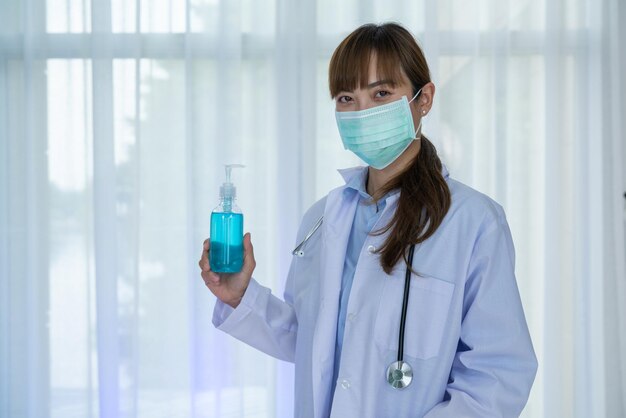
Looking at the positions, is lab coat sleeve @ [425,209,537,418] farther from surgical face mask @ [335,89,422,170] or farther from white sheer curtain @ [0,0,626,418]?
white sheer curtain @ [0,0,626,418]

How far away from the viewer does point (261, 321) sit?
139 cm

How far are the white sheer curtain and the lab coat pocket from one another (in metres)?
1.34

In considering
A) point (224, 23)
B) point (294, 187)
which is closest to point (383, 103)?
point (294, 187)

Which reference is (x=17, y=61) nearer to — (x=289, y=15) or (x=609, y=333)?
(x=289, y=15)

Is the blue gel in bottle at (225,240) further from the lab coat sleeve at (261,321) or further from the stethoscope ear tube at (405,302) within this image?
the stethoscope ear tube at (405,302)

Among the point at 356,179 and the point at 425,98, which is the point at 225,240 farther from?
the point at 425,98

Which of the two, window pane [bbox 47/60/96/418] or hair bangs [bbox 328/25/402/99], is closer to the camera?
hair bangs [bbox 328/25/402/99]

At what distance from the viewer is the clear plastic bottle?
129 cm

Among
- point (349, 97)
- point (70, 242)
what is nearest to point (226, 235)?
point (349, 97)

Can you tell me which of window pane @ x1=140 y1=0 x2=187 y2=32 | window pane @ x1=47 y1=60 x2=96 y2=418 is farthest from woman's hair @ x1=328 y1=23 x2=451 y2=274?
window pane @ x1=47 y1=60 x2=96 y2=418

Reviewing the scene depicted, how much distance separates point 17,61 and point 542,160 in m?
2.27

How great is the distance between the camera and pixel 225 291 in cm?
136

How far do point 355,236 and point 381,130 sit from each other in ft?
0.81

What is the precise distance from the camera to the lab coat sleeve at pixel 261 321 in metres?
1.37
